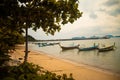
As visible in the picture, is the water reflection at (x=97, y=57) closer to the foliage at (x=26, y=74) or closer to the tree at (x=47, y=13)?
the tree at (x=47, y=13)

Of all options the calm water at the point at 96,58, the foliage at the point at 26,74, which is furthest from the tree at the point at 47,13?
the calm water at the point at 96,58

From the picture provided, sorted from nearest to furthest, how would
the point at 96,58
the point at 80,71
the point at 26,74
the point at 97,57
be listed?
the point at 26,74
the point at 80,71
the point at 96,58
the point at 97,57

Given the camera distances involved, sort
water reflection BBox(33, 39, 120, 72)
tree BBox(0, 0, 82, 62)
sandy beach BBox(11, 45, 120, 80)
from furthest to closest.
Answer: water reflection BBox(33, 39, 120, 72) → sandy beach BBox(11, 45, 120, 80) → tree BBox(0, 0, 82, 62)

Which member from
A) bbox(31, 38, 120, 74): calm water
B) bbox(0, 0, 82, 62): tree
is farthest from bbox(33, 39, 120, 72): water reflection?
bbox(0, 0, 82, 62): tree

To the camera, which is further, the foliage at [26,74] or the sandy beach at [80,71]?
the sandy beach at [80,71]

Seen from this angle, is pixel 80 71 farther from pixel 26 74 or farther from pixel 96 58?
pixel 96 58

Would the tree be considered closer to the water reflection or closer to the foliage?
the foliage

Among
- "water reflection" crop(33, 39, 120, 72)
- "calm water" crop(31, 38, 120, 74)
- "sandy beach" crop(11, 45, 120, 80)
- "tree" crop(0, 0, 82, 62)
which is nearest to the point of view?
"tree" crop(0, 0, 82, 62)

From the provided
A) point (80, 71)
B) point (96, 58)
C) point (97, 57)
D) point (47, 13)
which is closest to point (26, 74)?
point (47, 13)

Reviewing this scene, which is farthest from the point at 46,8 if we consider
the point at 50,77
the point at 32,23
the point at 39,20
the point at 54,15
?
the point at 50,77

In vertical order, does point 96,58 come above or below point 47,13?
below

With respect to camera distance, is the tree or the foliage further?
the tree

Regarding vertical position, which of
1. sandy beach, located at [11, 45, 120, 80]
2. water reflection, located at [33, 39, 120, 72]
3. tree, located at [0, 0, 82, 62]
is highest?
tree, located at [0, 0, 82, 62]

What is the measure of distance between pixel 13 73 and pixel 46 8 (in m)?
1.53
